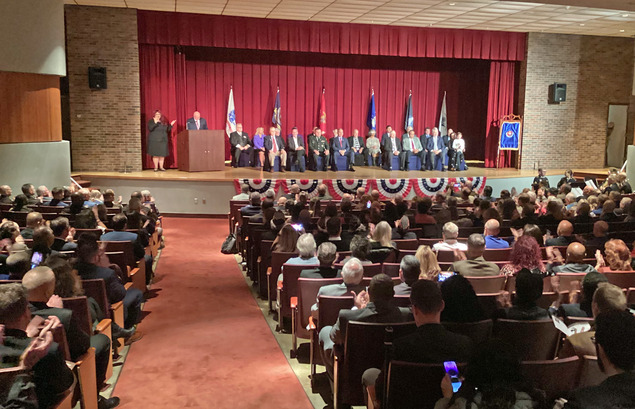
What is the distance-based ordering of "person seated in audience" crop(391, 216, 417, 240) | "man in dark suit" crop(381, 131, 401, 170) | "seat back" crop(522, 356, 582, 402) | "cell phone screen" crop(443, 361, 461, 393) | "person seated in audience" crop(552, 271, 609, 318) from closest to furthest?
"cell phone screen" crop(443, 361, 461, 393) → "seat back" crop(522, 356, 582, 402) → "person seated in audience" crop(552, 271, 609, 318) → "person seated in audience" crop(391, 216, 417, 240) → "man in dark suit" crop(381, 131, 401, 170)

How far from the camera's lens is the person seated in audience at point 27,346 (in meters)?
2.72

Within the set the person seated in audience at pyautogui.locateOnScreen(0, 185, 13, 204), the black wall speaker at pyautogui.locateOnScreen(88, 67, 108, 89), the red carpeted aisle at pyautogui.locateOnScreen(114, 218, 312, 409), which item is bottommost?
the red carpeted aisle at pyautogui.locateOnScreen(114, 218, 312, 409)

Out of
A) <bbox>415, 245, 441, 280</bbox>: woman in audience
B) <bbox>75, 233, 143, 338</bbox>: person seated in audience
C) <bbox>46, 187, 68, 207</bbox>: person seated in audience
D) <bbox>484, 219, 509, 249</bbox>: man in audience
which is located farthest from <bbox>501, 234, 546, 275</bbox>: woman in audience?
<bbox>46, 187, 68, 207</bbox>: person seated in audience

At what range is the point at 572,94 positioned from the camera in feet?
54.2

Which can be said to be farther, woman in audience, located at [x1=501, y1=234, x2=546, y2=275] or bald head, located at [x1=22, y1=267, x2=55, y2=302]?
woman in audience, located at [x1=501, y1=234, x2=546, y2=275]

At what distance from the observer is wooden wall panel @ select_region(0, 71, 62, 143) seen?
34.5 ft

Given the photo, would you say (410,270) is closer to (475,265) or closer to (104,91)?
(475,265)

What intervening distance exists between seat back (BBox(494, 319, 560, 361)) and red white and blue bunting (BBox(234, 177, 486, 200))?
29.5ft

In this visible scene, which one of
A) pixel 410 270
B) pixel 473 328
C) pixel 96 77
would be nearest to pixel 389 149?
pixel 96 77

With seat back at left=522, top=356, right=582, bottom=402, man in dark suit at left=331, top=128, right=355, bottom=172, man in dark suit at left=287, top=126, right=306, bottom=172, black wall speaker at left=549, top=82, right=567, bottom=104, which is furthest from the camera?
black wall speaker at left=549, top=82, right=567, bottom=104

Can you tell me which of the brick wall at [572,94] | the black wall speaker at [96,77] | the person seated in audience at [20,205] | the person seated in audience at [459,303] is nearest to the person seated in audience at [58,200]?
the person seated in audience at [20,205]

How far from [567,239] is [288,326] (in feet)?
9.25

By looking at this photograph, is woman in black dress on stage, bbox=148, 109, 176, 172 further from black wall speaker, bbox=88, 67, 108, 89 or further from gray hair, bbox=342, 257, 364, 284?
gray hair, bbox=342, 257, 364, 284

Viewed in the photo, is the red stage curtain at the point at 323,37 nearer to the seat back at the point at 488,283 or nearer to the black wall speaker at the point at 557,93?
the black wall speaker at the point at 557,93
